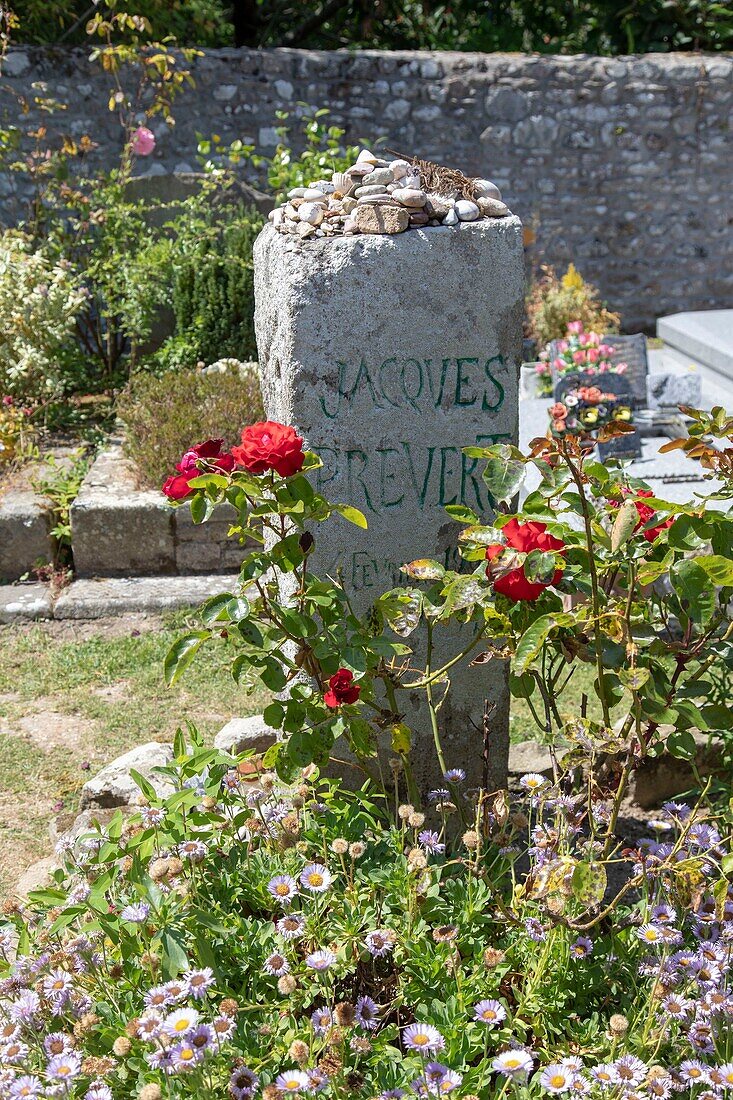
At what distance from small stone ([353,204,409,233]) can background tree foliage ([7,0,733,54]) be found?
26.4ft

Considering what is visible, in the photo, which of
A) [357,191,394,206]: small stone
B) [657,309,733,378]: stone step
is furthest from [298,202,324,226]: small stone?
[657,309,733,378]: stone step

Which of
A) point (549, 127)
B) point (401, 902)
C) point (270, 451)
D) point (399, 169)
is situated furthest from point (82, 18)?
point (401, 902)

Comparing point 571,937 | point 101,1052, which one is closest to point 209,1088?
point 101,1052

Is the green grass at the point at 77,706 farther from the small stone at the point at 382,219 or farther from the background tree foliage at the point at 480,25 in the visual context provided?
the background tree foliage at the point at 480,25

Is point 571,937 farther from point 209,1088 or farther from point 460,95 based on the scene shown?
point 460,95

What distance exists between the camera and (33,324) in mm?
5859

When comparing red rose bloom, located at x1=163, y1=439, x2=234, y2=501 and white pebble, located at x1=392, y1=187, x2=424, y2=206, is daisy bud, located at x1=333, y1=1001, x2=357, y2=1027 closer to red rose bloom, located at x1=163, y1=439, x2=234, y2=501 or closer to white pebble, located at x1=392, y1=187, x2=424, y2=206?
red rose bloom, located at x1=163, y1=439, x2=234, y2=501

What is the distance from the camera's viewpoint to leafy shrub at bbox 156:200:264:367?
6.40 meters

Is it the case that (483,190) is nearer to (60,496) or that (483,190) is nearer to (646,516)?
(646,516)

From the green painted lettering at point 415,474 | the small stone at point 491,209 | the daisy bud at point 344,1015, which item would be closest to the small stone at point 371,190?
the small stone at point 491,209

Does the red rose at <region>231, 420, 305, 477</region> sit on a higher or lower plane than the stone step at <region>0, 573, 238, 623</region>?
higher

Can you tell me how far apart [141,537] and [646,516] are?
3.06 metres

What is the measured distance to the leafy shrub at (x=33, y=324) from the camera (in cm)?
577

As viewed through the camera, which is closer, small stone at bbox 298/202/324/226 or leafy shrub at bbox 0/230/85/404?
small stone at bbox 298/202/324/226
